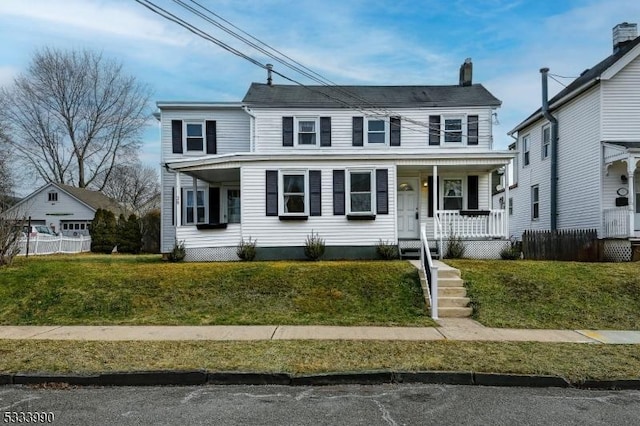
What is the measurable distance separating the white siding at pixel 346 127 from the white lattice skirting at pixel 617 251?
19.5 ft

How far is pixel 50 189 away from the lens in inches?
1601

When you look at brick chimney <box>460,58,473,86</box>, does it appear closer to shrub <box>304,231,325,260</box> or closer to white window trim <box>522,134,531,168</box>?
white window trim <box>522,134,531,168</box>

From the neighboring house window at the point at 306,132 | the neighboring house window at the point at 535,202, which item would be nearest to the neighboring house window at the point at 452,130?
the neighboring house window at the point at 306,132

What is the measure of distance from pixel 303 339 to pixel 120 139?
43.2 meters

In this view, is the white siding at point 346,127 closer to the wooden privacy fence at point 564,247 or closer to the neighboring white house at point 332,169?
the neighboring white house at point 332,169

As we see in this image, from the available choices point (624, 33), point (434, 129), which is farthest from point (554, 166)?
point (624, 33)

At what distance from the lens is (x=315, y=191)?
1544cm

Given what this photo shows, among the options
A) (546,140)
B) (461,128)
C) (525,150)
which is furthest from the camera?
(525,150)

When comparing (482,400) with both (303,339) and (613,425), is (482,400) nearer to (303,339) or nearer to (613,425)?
(613,425)

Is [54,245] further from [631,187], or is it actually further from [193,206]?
[631,187]

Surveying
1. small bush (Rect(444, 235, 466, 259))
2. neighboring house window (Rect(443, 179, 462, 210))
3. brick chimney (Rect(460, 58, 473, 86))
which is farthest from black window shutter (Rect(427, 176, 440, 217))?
brick chimney (Rect(460, 58, 473, 86))

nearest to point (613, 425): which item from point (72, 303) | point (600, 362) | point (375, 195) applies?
point (600, 362)

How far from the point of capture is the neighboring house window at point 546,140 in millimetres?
20844

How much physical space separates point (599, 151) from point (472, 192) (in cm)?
464
